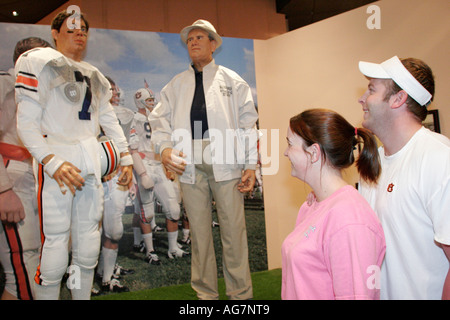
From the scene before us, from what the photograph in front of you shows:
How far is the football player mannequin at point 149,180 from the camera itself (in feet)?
10.5

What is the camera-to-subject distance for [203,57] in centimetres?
276

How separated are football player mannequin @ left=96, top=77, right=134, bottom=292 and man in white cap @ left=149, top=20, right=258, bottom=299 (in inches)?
22.3

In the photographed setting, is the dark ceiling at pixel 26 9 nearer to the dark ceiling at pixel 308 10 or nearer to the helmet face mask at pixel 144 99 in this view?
the helmet face mask at pixel 144 99

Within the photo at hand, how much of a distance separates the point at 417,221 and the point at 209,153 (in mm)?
1557

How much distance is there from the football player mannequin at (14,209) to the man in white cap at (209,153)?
1040 mm

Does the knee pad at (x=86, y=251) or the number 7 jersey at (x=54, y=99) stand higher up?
the number 7 jersey at (x=54, y=99)

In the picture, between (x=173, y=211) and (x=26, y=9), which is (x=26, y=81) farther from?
(x=173, y=211)

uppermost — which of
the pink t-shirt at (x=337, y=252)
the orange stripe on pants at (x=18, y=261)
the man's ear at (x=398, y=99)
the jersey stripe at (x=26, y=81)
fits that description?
the jersey stripe at (x=26, y=81)

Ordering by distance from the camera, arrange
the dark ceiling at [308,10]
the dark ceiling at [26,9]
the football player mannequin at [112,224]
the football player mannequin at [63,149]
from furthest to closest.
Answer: the dark ceiling at [308,10], the football player mannequin at [112,224], the dark ceiling at [26,9], the football player mannequin at [63,149]

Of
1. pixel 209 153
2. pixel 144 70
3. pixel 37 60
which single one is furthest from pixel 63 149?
pixel 144 70

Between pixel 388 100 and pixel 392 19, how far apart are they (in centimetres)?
187

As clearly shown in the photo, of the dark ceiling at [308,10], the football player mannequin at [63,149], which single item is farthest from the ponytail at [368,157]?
the dark ceiling at [308,10]

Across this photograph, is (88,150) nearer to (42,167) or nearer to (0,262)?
(42,167)

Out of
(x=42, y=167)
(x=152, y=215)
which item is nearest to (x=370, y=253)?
(x=42, y=167)
